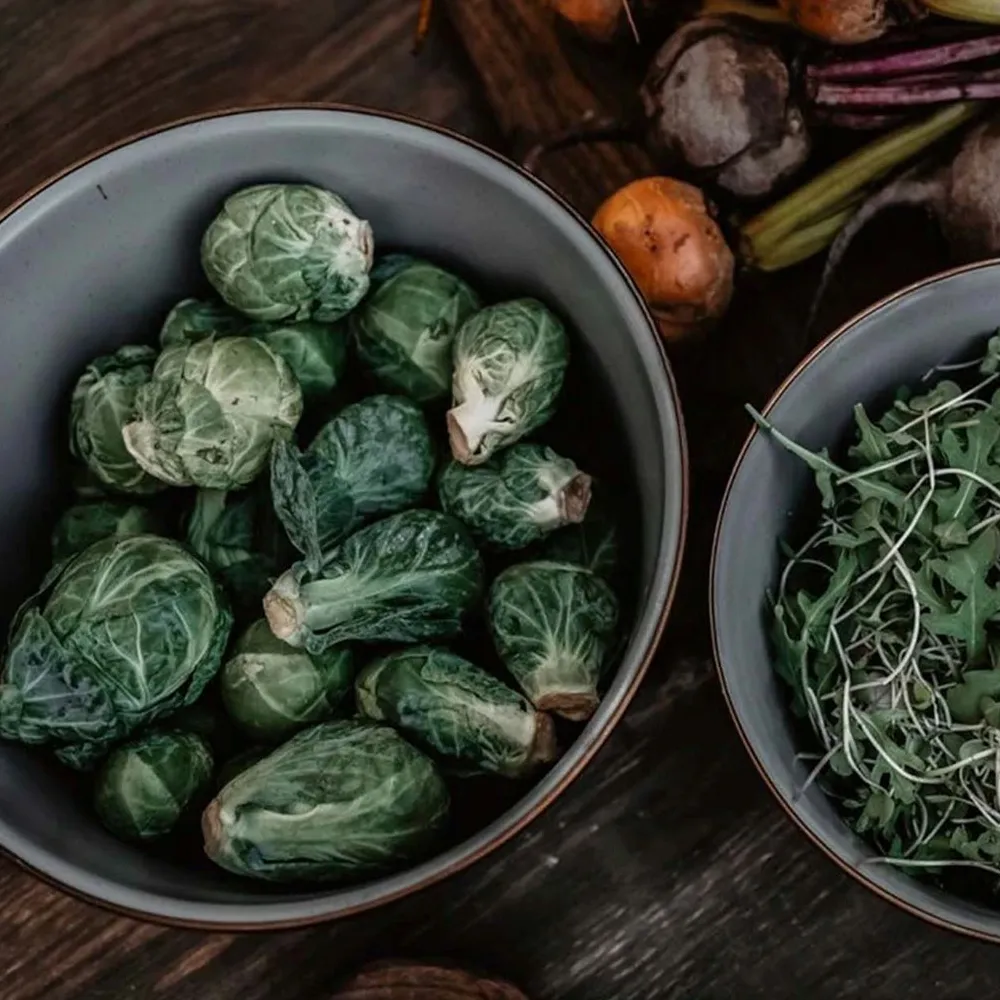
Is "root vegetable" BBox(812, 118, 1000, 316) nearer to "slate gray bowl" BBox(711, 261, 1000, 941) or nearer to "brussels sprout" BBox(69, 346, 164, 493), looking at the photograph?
"slate gray bowl" BBox(711, 261, 1000, 941)

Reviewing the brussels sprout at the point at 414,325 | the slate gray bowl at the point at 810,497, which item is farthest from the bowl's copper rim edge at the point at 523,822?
the brussels sprout at the point at 414,325

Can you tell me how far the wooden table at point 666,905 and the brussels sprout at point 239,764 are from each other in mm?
171

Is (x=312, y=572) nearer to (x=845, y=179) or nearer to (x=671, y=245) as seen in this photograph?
(x=671, y=245)

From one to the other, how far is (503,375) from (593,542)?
0.14 m

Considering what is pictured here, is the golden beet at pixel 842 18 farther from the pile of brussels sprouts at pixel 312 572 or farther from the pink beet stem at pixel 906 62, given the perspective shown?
the pile of brussels sprouts at pixel 312 572

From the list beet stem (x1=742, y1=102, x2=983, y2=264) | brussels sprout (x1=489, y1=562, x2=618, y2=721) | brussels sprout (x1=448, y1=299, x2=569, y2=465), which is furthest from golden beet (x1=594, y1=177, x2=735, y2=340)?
brussels sprout (x1=489, y1=562, x2=618, y2=721)

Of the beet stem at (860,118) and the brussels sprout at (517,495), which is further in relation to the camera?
the beet stem at (860,118)

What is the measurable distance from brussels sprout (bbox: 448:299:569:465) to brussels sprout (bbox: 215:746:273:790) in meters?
0.24

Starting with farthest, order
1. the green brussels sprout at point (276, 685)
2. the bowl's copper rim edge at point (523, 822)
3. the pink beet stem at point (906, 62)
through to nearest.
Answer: the pink beet stem at point (906, 62) < the green brussels sprout at point (276, 685) < the bowl's copper rim edge at point (523, 822)

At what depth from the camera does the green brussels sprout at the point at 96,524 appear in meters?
1.02

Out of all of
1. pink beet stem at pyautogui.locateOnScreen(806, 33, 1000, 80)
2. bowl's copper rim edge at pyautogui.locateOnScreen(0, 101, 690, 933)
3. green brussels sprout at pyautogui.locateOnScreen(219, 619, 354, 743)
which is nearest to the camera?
bowl's copper rim edge at pyautogui.locateOnScreen(0, 101, 690, 933)

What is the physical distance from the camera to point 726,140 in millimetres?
1093

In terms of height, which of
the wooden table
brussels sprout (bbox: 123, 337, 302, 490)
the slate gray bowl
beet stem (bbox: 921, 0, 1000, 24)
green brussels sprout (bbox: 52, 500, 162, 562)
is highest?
brussels sprout (bbox: 123, 337, 302, 490)

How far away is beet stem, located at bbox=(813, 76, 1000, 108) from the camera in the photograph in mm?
1086
